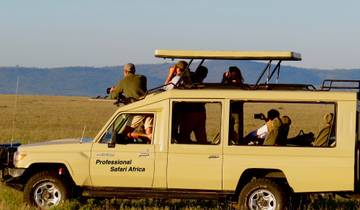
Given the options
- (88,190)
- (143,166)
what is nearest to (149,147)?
(143,166)

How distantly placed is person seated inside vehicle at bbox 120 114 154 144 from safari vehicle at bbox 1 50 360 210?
2cm

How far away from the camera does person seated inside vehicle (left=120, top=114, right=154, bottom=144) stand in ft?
36.1

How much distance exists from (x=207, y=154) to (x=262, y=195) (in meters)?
0.93

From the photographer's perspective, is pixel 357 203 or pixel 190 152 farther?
pixel 357 203

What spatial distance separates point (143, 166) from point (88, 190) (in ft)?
2.83

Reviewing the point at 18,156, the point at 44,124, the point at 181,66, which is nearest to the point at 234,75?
the point at 181,66

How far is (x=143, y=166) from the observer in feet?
35.2

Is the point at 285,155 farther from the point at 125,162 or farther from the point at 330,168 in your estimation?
the point at 125,162

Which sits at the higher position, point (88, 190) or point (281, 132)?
point (281, 132)

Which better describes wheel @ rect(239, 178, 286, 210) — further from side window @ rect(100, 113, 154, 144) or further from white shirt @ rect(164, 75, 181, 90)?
white shirt @ rect(164, 75, 181, 90)

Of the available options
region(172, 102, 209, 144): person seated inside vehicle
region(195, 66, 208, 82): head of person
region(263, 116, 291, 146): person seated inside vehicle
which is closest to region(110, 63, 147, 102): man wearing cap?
region(195, 66, 208, 82): head of person

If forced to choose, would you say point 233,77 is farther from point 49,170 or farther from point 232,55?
point 49,170

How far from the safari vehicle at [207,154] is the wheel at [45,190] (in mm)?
14

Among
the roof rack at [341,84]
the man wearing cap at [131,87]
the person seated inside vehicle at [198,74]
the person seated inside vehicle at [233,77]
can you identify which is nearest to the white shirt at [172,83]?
the person seated inside vehicle at [198,74]
